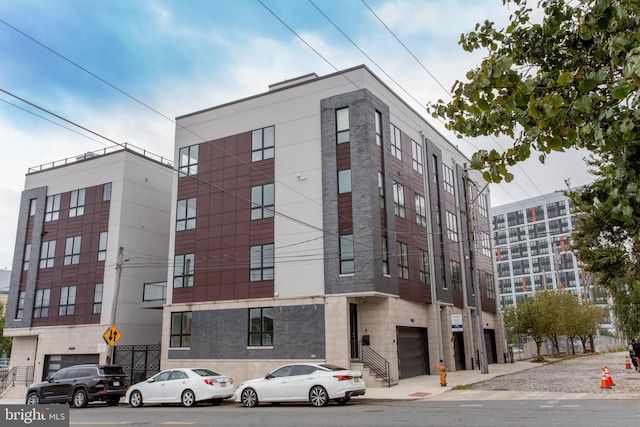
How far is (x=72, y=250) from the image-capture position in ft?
122

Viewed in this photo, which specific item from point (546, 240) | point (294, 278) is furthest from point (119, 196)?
point (546, 240)

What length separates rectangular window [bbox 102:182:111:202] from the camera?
36562 millimetres

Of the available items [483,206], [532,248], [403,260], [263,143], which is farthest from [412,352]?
[532,248]

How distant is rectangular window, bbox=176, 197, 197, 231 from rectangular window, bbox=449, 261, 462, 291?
1757cm

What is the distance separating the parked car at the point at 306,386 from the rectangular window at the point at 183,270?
1311 centimetres

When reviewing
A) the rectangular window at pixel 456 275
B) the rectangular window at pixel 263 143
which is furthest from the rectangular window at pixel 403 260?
the rectangular window at pixel 263 143

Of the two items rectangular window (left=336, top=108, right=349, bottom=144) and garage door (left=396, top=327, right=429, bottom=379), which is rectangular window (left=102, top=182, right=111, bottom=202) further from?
garage door (left=396, top=327, right=429, bottom=379)

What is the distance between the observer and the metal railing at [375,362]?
25172 mm

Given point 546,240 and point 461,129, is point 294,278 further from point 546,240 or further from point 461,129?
point 546,240

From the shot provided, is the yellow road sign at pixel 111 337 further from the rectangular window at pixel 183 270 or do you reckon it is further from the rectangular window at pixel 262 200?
the rectangular window at pixel 262 200

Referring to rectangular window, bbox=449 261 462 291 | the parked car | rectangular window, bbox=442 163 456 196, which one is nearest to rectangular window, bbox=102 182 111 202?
the parked car

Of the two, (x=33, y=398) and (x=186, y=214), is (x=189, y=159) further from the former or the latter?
(x=33, y=398)

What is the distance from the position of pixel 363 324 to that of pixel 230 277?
8.11 m

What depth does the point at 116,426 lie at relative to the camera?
14.5 metres
